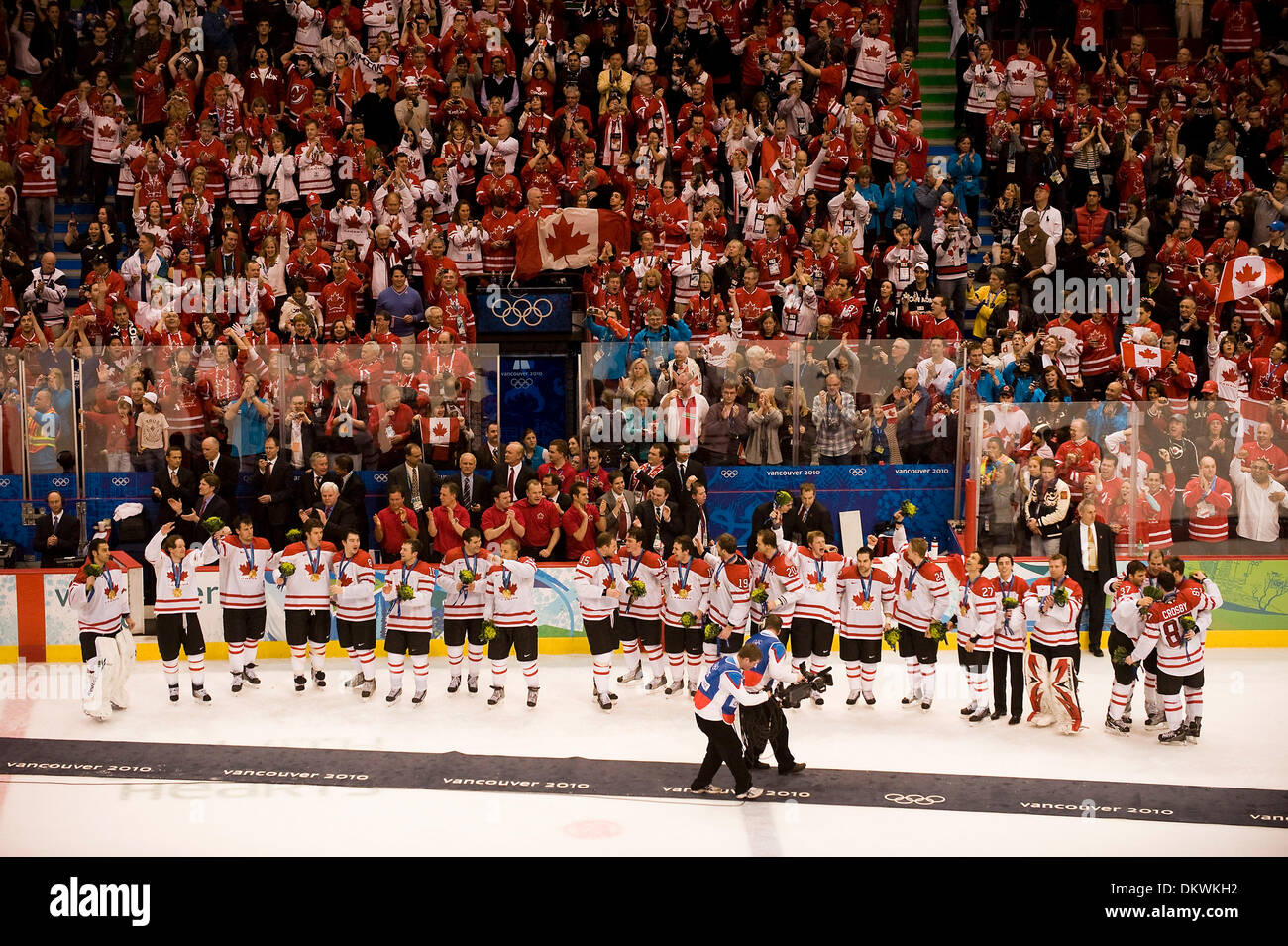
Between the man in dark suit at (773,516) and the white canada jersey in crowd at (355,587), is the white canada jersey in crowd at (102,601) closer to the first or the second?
the white canada jersey in crowd at (355,587)

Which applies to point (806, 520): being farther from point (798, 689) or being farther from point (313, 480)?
point (313, 480)

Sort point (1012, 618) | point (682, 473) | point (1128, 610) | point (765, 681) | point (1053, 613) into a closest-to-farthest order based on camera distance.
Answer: point (765, 681) < point (1128, 610) < point (1053, 613) < point (1012, 618) < point (682, 473)

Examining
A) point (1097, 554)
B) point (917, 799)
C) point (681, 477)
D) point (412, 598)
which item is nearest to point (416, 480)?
point (412, 598)

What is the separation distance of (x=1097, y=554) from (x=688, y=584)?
3.46 metres

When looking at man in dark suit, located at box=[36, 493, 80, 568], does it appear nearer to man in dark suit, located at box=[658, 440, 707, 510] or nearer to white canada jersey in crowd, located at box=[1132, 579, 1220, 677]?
man in dark suit, located at box=[658, 440, 707, 510]

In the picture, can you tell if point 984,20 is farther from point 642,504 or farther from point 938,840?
point 938,840

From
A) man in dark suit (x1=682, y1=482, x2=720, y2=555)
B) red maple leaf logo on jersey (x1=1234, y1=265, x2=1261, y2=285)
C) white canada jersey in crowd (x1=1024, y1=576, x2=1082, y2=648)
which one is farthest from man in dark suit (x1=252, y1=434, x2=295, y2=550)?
red maple leaf logo on jersey (x1=1234, y1=265, x2=1261, y2=285)

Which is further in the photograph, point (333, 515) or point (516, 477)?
point (516, 477)

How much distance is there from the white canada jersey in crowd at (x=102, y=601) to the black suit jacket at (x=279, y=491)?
1598 mm

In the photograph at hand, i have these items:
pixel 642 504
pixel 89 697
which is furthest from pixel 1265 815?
pixel 89 697

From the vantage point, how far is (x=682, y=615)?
11344mm

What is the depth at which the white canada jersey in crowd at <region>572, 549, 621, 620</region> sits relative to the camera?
37.4 ft

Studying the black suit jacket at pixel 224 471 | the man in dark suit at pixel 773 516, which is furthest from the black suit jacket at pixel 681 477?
the black suit jacket at pixel 224 471

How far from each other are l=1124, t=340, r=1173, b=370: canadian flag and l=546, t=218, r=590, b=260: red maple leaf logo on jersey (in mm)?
5195
